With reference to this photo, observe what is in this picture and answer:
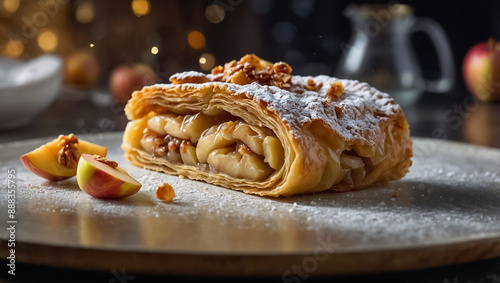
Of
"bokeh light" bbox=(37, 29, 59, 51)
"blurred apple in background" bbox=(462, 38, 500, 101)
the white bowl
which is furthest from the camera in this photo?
"bokeh light" bbox=(37, 29, 59, 51)

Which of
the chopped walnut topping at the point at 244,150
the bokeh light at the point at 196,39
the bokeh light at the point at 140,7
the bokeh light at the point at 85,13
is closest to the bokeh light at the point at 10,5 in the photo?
the bokeh light at the point at 85,13

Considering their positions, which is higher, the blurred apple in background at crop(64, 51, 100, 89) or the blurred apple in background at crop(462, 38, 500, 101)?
the blurred apple in background at crop(462, 38, 500, 101)

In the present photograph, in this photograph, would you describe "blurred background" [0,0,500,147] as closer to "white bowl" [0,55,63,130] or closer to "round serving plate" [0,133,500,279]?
"white bowl" [0,55,63,130]

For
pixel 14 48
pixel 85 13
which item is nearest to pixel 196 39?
pixel 85 13

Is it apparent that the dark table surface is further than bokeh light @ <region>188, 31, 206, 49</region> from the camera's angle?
No

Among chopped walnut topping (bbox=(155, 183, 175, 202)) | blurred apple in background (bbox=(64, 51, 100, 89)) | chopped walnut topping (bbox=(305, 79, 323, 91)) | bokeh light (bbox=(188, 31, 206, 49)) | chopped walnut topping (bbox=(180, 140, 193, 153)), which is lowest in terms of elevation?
blurred apple in background (bbox=(64, 51, 100, 89))

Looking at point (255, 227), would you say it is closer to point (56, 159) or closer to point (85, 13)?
point (56, 159)

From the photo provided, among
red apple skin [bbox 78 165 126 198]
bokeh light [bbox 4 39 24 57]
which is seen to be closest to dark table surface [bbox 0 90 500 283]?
red apple skin [bbox 78 165 126 198]

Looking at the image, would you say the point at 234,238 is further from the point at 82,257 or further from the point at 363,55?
the point at 363,55
